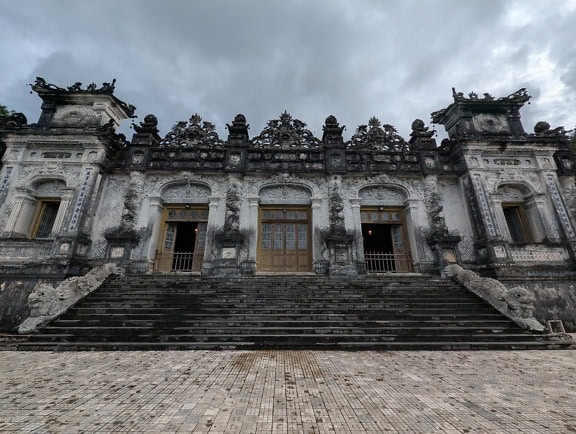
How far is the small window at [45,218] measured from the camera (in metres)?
10.6

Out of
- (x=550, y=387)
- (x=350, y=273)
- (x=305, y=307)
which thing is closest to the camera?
(x=550, y=387)

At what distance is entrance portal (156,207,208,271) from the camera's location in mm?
10914

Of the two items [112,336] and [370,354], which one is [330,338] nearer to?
[370,354]

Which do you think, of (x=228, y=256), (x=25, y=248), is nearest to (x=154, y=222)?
(x=228, y=256)

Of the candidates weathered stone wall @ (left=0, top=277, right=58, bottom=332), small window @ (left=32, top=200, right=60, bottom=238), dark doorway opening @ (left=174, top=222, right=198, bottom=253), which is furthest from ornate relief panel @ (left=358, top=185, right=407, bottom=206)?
small window @ (left=32, top=200, right=60, bottom=238)

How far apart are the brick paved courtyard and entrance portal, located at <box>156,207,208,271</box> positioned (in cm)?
622

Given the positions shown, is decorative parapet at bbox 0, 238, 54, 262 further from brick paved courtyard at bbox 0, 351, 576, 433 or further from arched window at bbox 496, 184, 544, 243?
arched window at bbox 496, 184, 544, 243

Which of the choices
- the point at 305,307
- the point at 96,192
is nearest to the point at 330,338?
the point at 305,307

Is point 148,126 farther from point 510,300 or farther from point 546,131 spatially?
point 546,131

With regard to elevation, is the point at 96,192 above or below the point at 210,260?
above

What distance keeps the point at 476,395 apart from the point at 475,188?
10003mm

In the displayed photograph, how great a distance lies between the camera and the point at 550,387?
10.8 feet

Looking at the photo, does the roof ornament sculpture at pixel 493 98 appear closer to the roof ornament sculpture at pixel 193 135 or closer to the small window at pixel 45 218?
the roof ornament sculpture at pixel 193 135

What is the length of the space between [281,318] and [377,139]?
951cm
